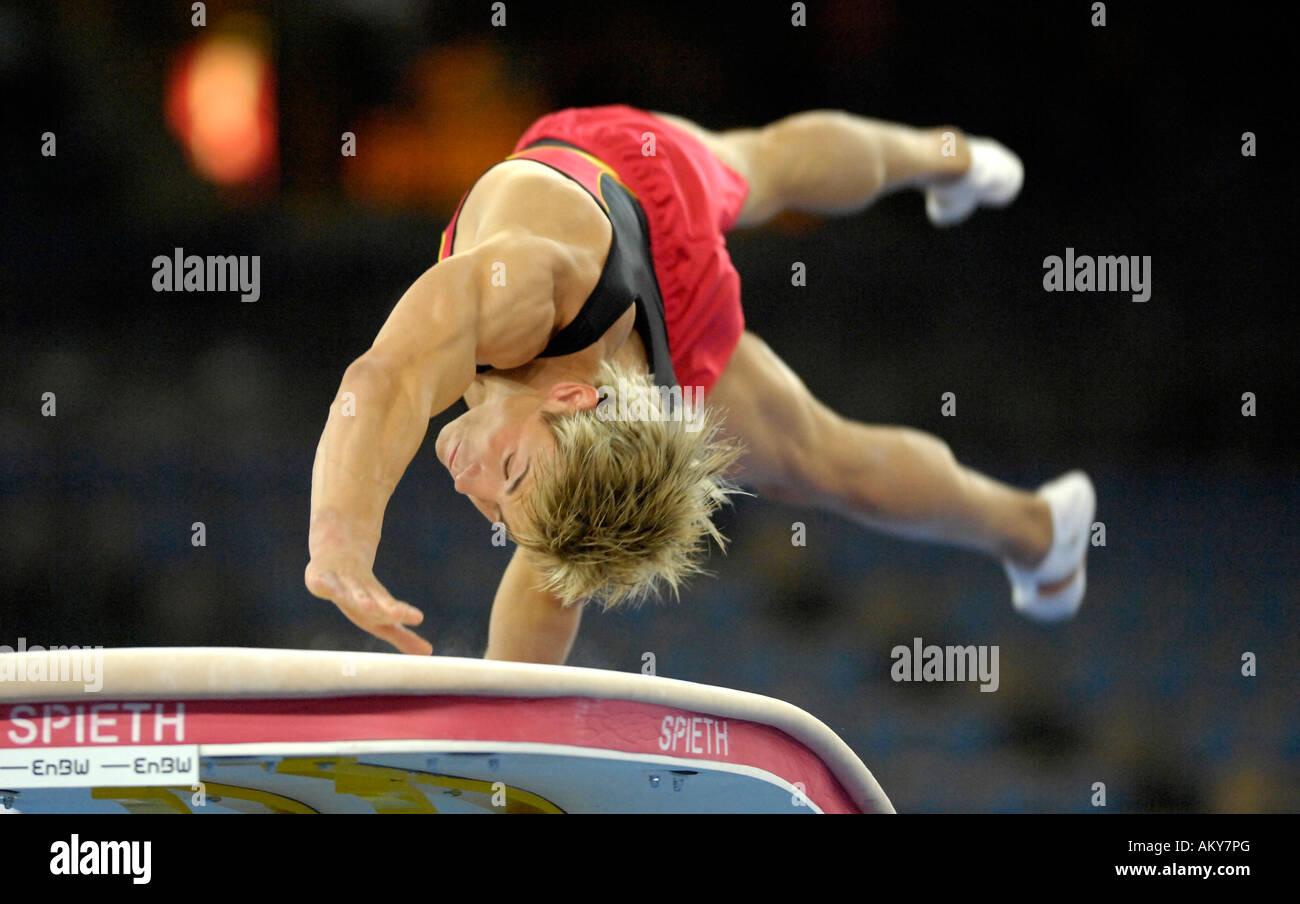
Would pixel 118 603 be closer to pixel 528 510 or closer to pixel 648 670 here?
pixel 648 670

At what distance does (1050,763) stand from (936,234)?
1.77 metres

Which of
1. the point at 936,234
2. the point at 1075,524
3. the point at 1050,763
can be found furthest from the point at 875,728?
the point at 936,234

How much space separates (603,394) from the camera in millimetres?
1775

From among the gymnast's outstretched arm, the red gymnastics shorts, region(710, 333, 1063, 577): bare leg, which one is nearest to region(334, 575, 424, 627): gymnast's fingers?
the gymnast's outstretched arm

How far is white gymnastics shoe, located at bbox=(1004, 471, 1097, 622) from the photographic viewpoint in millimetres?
3002

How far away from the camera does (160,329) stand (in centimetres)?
377

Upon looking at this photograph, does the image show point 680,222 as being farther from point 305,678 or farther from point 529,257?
point 305,678

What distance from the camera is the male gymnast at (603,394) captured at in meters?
1.49

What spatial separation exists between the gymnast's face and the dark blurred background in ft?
6.50

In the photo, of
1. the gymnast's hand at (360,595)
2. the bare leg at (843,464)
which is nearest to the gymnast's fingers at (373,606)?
the gymnast's hand at (360,595)

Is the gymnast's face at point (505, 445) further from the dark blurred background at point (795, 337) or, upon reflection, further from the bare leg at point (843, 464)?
the dark blurred background at point (795, 337)

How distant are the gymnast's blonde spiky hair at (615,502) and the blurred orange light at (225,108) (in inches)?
99.6

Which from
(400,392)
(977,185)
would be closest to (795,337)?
(977,185)
